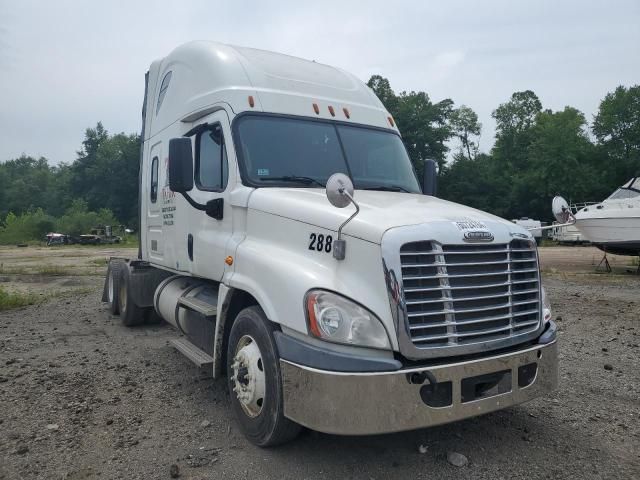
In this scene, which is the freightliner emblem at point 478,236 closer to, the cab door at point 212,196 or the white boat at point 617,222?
the cab door at point 212,196

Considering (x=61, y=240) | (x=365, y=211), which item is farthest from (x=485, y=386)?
(x=61, y=240)

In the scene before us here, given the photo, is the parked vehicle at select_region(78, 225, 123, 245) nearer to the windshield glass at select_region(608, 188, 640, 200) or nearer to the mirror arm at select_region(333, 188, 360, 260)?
the windshield glass at select_region(608, 188, 640, 200)

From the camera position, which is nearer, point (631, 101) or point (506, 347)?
point (506, 347)

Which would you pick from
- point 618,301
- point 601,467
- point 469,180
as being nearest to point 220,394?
point 601,467

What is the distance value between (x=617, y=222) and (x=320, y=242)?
15.7 meters

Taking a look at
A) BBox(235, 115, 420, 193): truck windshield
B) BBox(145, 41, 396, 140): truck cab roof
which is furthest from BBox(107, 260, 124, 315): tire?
BBox(235, 115, 420, 193): truck windshield

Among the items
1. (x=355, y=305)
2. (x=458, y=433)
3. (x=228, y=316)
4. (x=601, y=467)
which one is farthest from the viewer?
(x=228, y=316)

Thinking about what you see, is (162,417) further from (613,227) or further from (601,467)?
(613,227)

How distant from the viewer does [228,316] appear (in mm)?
4340

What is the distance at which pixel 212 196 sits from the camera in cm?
486

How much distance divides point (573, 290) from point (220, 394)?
9.48 m

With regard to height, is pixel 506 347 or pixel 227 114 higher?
pixel 227 114

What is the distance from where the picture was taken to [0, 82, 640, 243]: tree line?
173 ft

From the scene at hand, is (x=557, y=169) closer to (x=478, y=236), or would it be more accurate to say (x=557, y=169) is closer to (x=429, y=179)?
(x=429, y=179)
